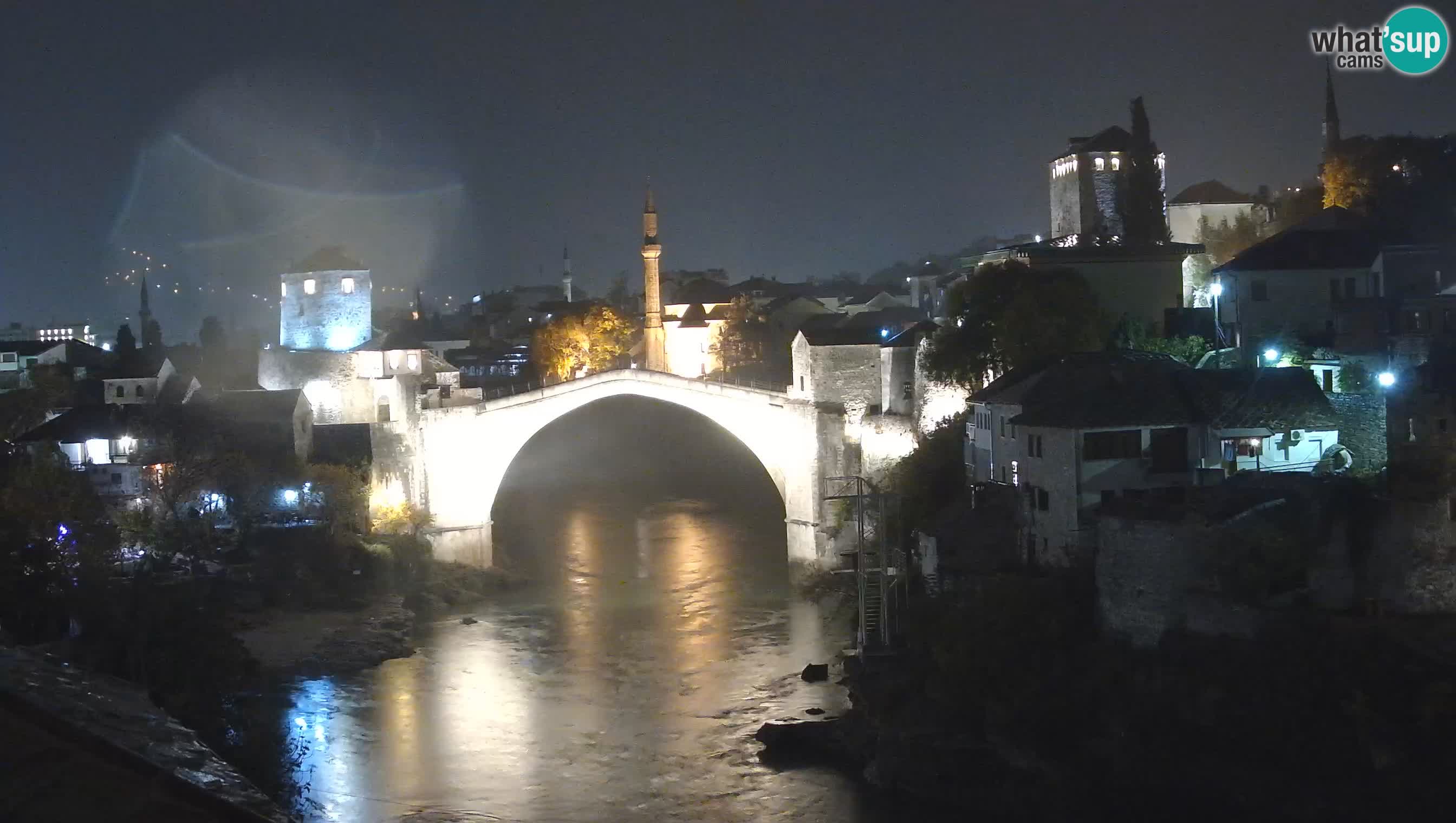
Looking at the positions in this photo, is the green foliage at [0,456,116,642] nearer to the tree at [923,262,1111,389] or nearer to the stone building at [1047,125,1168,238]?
the tree at [923,262,1111,389]

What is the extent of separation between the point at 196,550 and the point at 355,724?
590 cm

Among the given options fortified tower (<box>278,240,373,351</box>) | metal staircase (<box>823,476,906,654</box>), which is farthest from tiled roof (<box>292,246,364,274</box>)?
metal staircase (<box>823,476,906,654</box>)

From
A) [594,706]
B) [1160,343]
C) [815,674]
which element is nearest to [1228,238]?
[1160,343]

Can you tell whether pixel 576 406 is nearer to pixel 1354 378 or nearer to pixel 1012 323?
pixel 1012 323

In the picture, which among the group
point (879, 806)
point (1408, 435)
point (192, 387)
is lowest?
point (879, 806)

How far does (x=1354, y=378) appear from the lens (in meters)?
17.0

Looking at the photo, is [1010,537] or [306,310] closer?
[1010,537]

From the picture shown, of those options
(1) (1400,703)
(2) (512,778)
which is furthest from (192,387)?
(1) (1400,703)

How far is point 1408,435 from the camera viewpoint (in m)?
14.0

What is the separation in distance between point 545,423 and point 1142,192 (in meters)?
10.8

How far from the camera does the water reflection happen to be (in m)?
14.2

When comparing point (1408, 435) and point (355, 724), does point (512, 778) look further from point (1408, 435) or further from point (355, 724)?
point (1408, 435)

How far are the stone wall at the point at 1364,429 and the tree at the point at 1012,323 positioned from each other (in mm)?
3928

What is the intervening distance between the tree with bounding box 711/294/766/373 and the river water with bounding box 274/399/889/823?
21.7 feet
